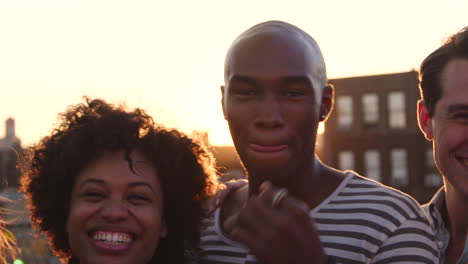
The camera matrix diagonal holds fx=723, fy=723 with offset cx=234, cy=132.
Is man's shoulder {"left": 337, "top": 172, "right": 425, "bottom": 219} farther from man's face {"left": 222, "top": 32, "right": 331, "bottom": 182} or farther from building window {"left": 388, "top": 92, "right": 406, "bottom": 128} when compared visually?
building window {"left": 388, "top": 92, "right": 406, "bottom": 128}

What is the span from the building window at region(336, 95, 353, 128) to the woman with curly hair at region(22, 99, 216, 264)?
35.0 metres

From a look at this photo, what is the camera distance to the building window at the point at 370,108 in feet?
125

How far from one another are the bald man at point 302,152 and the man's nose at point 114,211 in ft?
1.84

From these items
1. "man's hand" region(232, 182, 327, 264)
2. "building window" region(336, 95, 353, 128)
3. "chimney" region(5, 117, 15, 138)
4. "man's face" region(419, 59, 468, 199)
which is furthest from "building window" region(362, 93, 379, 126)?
"man's hand" region(232, 182, 327, 264)

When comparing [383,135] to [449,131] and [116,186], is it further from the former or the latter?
[116,186]

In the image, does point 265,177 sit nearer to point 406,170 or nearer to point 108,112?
point 108,112

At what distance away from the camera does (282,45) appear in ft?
10.6

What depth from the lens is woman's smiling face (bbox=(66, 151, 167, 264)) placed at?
3.37 metres

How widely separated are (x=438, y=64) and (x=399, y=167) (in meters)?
33.9

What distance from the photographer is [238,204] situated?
3.76 metres

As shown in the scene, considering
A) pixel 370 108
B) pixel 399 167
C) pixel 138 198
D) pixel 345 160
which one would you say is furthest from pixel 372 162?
pixel 138 198

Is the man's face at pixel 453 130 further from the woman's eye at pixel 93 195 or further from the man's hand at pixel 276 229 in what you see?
the woman's eye at pixel 93 195

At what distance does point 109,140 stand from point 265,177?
2.91ft

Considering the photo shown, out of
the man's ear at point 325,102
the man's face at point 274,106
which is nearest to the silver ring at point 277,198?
the man's face at point 274,106
